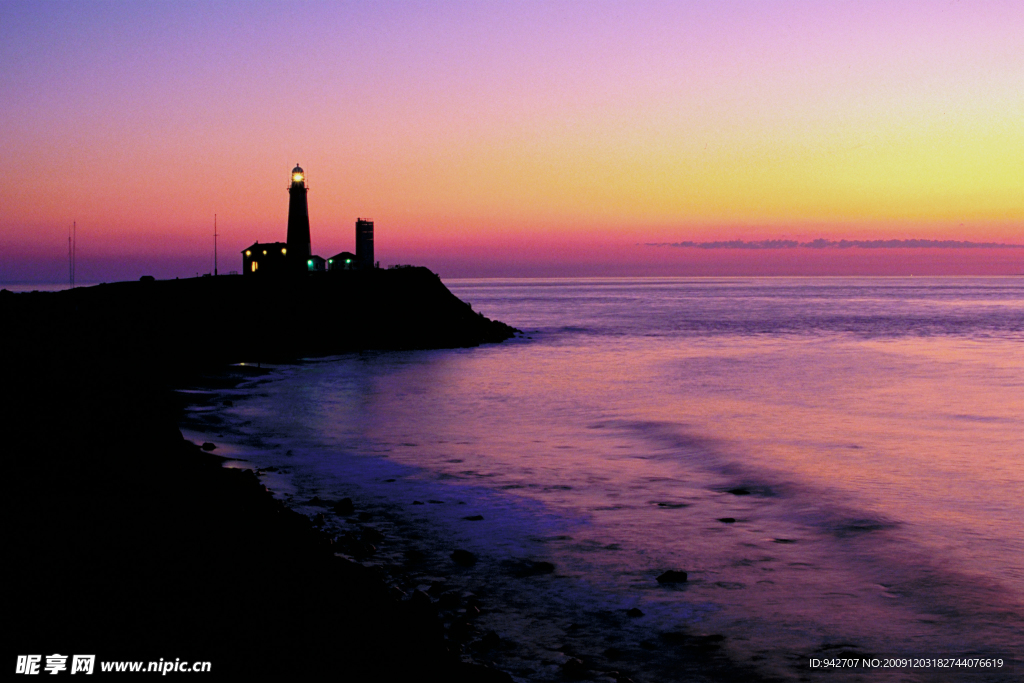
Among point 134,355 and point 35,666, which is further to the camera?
point 134,355

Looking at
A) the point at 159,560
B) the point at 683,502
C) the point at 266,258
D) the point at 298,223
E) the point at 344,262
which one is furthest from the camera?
the point at 344,262

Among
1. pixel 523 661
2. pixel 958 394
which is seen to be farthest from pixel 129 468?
pixel 958 394

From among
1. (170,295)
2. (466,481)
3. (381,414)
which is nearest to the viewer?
(466,481)

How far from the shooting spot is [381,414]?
26.9 metres

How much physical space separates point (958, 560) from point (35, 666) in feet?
39.9

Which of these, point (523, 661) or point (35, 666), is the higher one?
point (35, 666)

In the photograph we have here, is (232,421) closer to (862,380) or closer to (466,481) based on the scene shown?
(466,481)

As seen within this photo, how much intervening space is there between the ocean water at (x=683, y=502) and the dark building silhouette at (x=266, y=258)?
24.9 meters

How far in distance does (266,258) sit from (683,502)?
53903mm

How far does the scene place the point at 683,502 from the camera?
15.2 metres
